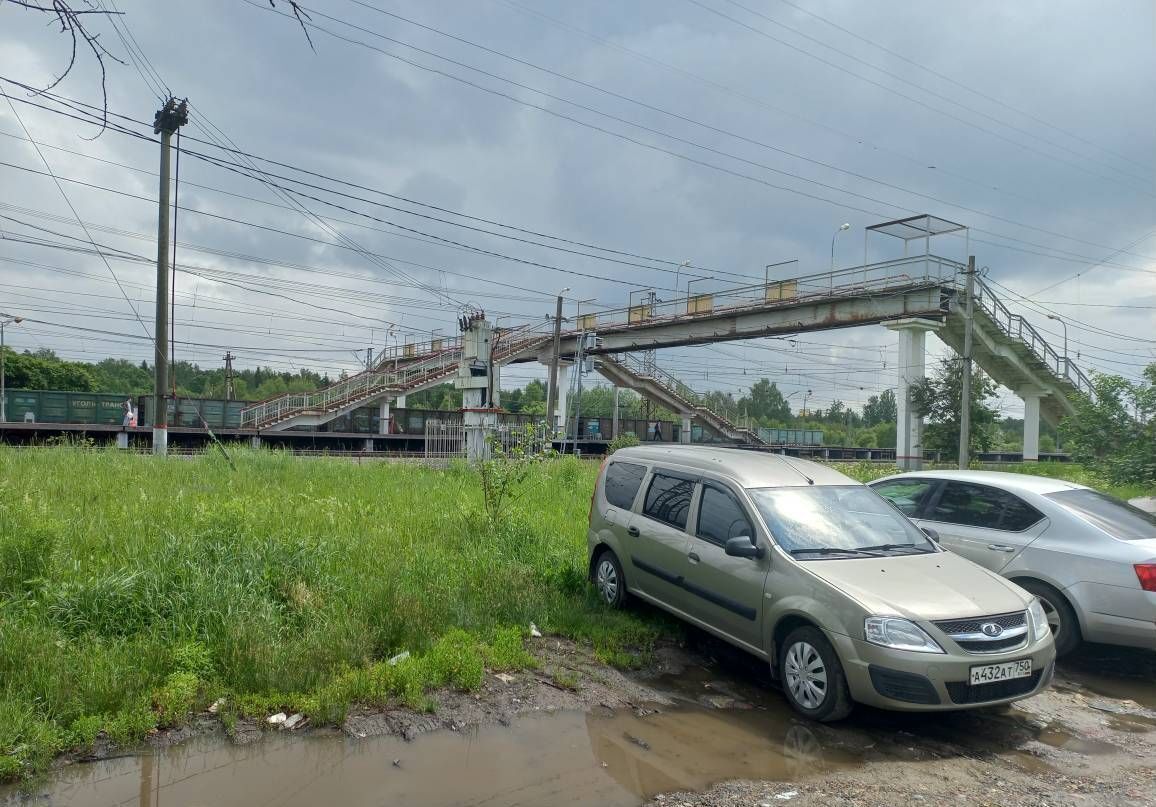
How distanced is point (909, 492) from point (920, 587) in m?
3.55

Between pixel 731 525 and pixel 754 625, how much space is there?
2.82 ft

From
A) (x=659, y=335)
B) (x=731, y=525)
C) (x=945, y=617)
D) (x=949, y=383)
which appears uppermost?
(x=659, y=335)

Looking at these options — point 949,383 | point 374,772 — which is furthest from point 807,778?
point 949,383

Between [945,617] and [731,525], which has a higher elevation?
[731,525]

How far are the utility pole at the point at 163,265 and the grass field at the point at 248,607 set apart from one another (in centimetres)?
1214

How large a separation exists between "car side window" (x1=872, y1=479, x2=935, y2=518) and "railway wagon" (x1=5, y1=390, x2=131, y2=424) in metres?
38.5

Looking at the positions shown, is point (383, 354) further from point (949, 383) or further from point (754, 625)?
point (754, 625)

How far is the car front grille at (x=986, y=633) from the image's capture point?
4.92 metres

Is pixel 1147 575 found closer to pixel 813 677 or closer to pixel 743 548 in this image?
pixel 813 677

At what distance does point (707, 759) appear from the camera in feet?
15.5

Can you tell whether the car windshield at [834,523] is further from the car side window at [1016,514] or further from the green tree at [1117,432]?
the green tree at [1117,432]

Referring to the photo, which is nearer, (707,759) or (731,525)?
(707,759)

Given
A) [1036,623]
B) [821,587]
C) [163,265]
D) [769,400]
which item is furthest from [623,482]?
[769,400]

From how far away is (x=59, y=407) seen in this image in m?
36.2
